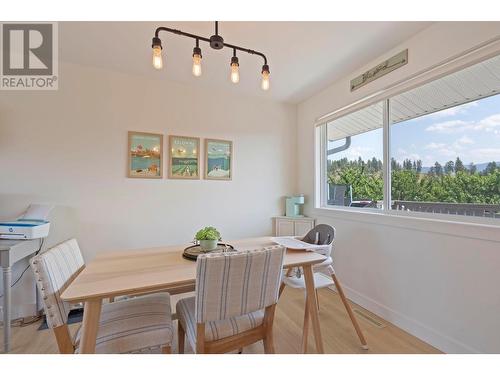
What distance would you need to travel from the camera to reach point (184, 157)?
102 inches

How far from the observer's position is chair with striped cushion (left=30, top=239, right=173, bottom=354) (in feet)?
3.31

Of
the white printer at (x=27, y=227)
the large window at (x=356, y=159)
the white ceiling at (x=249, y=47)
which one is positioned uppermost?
the white ceiling at (x=249, y=47)

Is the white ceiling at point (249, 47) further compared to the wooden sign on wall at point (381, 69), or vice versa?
the wooden sign on wall at point (381, 69)

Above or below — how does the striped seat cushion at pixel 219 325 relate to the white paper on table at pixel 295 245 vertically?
below

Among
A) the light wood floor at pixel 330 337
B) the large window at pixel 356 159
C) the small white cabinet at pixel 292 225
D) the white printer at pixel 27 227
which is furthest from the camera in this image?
the small white cabinet at pixel 292 225

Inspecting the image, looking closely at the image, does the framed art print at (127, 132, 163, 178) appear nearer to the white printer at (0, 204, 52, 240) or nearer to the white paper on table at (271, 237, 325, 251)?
the white printer at (0, 204, 52, 240)

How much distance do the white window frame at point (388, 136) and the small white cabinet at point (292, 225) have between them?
19 centimetres

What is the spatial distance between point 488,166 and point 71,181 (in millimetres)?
3377

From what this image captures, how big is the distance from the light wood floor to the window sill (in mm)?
850

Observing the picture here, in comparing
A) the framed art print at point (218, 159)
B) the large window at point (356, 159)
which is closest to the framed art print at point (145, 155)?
the framed art print at point (218, 159)

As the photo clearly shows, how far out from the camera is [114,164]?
91.3 inches

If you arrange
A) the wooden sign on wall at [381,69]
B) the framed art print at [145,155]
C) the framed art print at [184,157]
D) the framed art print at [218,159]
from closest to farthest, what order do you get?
the wooden sign on wall at [381,69], the framed art print at [145,155], the framed art print at [184,157], the framed art print at [218,159]

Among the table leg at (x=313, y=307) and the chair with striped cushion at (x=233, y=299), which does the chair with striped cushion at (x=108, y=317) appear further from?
the table leg at (x=313, y=307)

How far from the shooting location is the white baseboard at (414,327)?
1.53 metres
